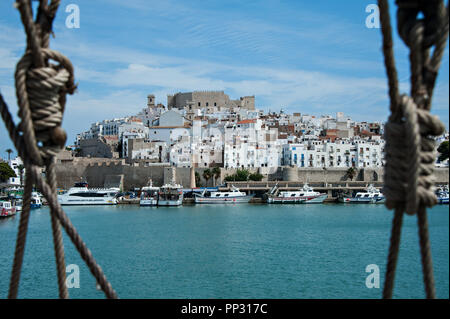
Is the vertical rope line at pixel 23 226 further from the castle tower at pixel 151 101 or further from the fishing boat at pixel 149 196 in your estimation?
the castle tower at pixel 151 101

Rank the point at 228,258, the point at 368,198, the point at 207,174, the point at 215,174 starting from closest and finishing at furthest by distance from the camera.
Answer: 1. the point at 228,258
2. the point at 368,198
3. the point at 207,174
4. the point at 215,174

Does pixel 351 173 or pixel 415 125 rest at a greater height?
pixel 351 173

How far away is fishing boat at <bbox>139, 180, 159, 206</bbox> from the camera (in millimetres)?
32250

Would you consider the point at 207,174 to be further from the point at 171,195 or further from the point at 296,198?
the point at 296,198

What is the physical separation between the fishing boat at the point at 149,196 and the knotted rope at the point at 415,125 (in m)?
31.5

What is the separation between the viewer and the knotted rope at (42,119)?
1244mm

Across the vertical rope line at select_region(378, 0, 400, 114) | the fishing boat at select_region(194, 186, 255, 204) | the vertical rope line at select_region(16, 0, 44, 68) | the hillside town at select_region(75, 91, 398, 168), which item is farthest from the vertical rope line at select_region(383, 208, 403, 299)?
the hillside town at select_region(75, 91, 398, 168)

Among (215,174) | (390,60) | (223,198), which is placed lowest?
(223,198)

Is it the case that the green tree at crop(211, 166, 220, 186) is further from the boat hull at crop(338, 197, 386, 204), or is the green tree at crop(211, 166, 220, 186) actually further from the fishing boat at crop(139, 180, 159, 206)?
the boat hull at crop(338, 197, 386, 204)

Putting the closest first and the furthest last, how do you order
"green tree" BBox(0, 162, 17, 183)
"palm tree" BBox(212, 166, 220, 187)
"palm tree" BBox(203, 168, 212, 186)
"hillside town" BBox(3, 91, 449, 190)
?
1. "green tree" BBox(0, 162, 17, 183)
2. "palm tree" BBox(203, 168, 212, 186)
3. "palm tree" BBox(212, 166, 220, 187)
4. "hillside town" BBox(3, 91, 449, 190)

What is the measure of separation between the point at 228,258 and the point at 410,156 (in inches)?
471

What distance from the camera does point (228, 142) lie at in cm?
4166

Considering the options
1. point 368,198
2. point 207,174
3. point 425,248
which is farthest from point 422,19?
point 207,174
